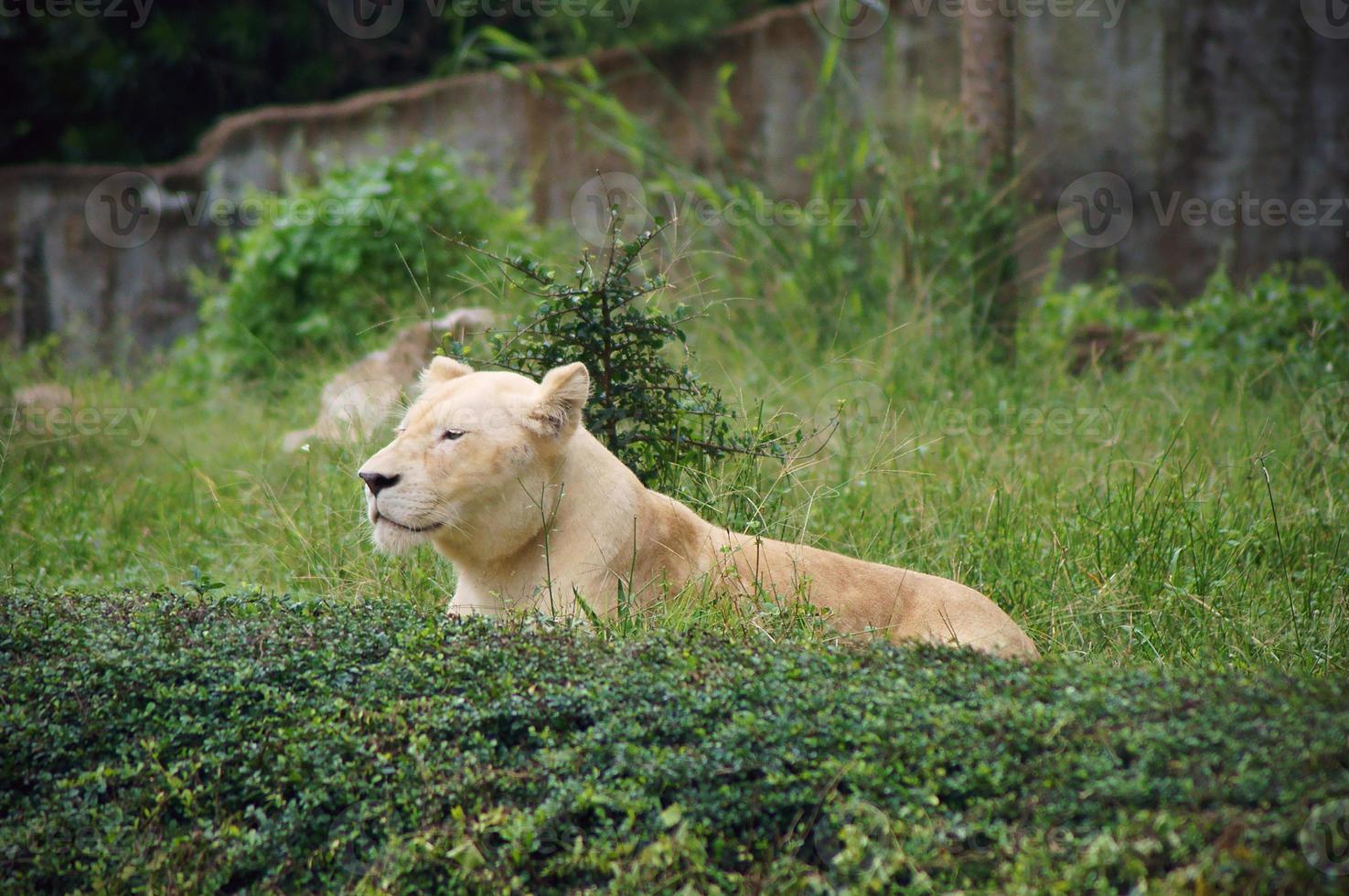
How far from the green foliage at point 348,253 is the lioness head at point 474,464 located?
4.70 metres

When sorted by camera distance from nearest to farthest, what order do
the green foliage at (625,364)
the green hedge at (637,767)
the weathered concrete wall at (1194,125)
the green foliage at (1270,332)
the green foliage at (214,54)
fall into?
the green hedge at (637,767) < the green foliage at (625,364) < the green foliage at (1270,332) < the weathered concrete wall at (1194,125) < the green foliage at (214,54)

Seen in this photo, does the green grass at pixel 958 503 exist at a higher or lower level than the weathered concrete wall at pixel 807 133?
lower

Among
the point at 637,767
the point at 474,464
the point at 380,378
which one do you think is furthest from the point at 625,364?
the point at 380,378

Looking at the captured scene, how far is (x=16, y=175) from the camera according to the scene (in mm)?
11633

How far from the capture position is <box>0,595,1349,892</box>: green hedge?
9.15ft

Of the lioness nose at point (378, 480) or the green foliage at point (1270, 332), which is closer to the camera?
the lioness nose at point (378, 480)

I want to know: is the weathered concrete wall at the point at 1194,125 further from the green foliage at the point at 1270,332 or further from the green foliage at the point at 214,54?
the green foliage at the point at 214,54

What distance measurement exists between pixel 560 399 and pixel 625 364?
1.07m

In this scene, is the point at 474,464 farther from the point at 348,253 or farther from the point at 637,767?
the point at 348,253

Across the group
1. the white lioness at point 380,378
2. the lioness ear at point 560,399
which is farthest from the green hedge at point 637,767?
the white lioness at point 380,378

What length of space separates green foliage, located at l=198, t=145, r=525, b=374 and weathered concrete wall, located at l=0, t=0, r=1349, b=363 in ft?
7.81

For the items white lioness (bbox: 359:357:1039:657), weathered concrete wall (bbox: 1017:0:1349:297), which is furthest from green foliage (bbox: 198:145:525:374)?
weathered concrete wall (bbox: 1017:0:1349:297)

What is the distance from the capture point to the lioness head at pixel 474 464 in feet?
12.8

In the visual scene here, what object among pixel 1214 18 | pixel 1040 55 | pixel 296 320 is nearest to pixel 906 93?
pixel 1040 55
